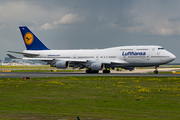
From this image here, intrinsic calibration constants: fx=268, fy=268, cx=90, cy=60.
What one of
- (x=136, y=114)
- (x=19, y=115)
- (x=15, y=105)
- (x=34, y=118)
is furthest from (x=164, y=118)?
(x=15, y=105)

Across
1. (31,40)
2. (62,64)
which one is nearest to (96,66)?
(62,64)

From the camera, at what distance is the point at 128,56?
5191cm

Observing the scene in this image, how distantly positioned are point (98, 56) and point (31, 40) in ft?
58.2

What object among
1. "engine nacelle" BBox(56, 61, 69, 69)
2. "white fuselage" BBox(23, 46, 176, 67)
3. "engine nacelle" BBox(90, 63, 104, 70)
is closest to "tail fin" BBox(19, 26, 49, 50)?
"white fuselage" BBox(23, 46, 176, 67)

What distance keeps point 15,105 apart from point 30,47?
4988 cm

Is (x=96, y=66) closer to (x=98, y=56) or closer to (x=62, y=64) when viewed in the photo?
(x=98, y=56)

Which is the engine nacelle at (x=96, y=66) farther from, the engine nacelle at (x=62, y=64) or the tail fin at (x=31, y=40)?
the tail fin at (x=31, y=40)

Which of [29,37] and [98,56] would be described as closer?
[98,56]

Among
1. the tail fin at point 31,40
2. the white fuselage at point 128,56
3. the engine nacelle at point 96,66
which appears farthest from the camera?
the tail fin at point 31,40

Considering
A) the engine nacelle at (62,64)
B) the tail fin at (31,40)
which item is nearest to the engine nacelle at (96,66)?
the engine nacelle at (62,64)

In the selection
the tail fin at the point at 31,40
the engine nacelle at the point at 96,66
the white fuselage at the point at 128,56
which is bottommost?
the engine nacelle at the point at 96,66

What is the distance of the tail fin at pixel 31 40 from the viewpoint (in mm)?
63000

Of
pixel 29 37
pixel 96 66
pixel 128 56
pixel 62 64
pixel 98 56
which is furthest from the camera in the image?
pixel 29 37

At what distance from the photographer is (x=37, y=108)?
13.8 meters
